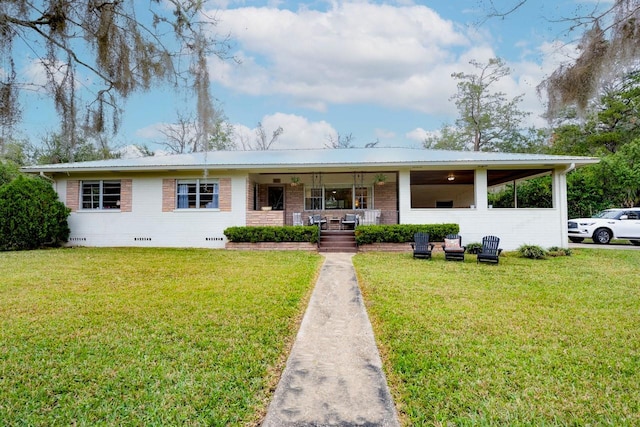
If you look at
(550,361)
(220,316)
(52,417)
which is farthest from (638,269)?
(52,417)

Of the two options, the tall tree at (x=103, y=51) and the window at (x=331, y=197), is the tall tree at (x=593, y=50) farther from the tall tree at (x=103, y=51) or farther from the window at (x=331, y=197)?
the window at (x=331, y=197)

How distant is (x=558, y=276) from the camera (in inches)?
294

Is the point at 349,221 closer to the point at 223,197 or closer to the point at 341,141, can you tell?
the point at 223,197

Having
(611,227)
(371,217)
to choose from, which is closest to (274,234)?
(371,217)

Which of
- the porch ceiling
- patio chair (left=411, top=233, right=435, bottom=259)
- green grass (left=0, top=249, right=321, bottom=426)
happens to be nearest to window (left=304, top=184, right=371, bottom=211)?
the porch ceiling

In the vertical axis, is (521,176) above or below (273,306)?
above

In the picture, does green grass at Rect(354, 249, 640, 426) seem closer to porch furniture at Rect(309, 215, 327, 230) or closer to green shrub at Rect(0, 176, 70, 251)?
porch furniture at Rect(309, 215, 327, 230)

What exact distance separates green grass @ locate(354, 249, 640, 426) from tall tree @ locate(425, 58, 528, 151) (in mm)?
26084

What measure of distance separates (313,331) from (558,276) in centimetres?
648

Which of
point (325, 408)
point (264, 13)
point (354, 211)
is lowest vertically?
point (325, 408)

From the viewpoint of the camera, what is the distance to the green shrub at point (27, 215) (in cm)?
1163

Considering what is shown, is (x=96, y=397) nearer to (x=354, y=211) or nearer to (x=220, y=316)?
(x=220, y=316)

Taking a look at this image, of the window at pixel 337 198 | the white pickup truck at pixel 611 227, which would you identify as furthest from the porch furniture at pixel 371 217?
the white pickup truck at pixel 611 227

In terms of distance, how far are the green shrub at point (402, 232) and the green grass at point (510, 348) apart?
4.63m
